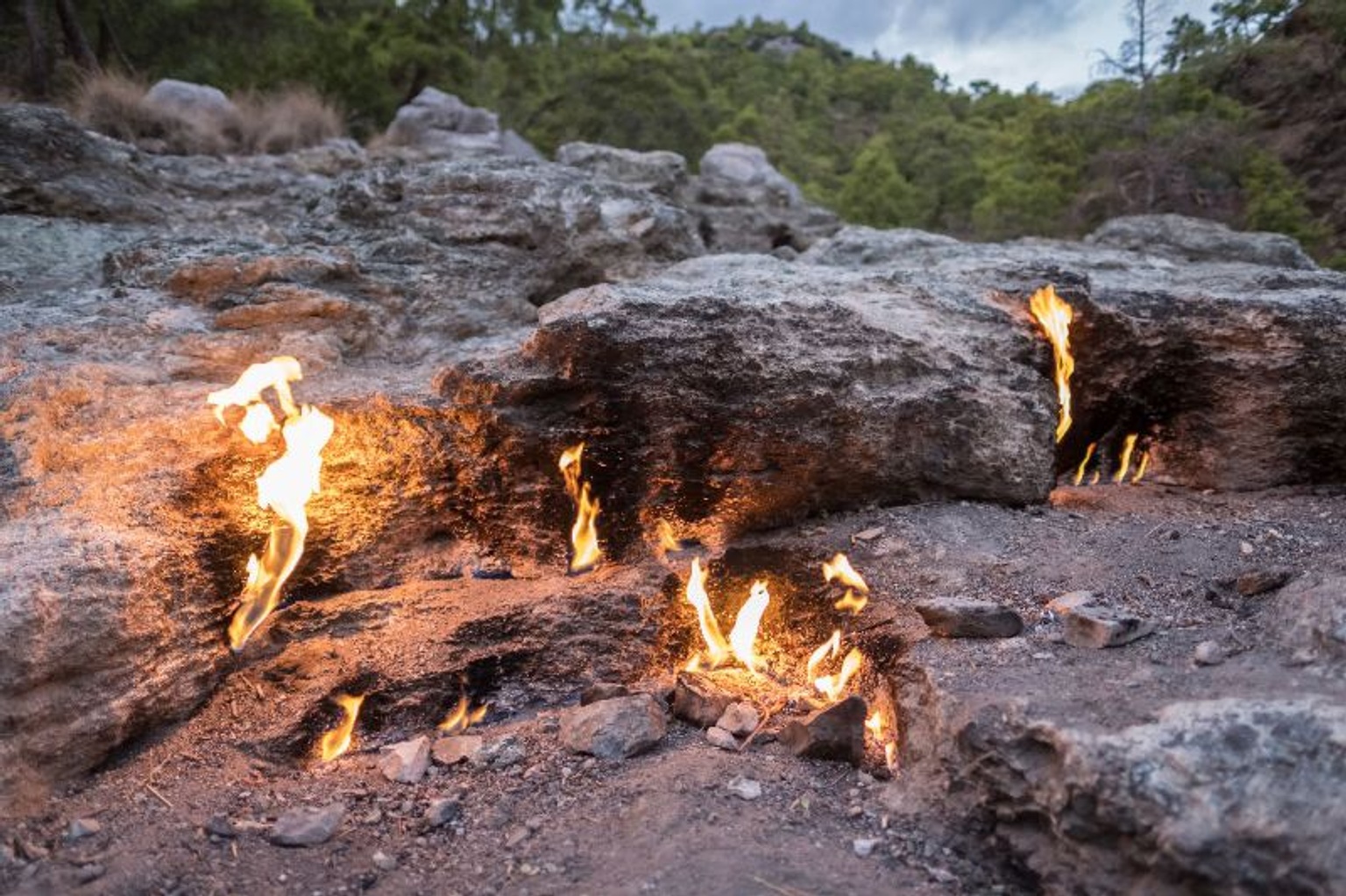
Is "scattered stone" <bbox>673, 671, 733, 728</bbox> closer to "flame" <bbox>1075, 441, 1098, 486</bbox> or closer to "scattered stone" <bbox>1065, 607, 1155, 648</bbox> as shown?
"scattered stone" <bbox>1065, 607, 1155, 648</bbox>

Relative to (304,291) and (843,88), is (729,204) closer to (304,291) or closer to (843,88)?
(304,291)

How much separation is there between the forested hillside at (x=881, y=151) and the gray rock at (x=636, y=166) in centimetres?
458

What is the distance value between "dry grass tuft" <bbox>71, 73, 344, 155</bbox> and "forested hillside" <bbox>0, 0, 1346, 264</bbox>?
76.5 inches

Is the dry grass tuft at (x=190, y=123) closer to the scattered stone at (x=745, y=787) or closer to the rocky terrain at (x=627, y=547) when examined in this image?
the rocky terrain at (x=627, y=547)

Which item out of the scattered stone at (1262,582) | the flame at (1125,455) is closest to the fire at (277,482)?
the scattered stone at (1262,582)

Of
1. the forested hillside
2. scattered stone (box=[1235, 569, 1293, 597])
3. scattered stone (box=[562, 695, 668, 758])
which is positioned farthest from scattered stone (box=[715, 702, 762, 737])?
the forested hillside

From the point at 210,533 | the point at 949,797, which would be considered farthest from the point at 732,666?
the point at 210,533

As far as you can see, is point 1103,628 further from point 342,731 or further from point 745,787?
point 342,731

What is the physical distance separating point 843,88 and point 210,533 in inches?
1784

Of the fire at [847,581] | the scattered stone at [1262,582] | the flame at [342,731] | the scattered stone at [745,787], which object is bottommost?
the flame at [342,731]

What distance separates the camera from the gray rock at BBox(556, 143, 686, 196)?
1120 centimetres

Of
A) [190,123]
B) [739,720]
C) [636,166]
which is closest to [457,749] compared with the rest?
[739,720]

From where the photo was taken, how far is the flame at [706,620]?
12.5 ft

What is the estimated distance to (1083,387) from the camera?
5176mm
